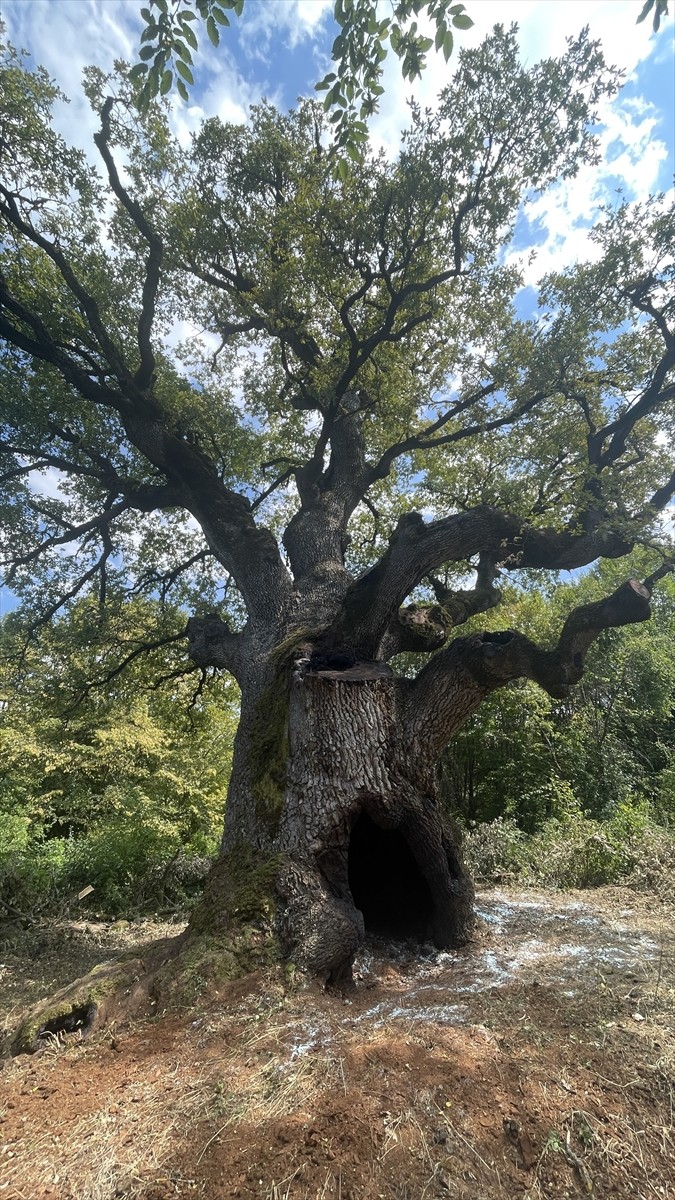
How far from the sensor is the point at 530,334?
6.65m

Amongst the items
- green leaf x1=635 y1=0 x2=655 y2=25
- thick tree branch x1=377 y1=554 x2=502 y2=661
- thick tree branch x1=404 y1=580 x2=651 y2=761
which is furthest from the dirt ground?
green leaf x1=635 y1=0 x2=655 y2=25

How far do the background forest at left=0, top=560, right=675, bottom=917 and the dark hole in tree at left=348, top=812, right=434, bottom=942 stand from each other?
2.69 metres

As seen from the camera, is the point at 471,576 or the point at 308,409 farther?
the point at 471,576

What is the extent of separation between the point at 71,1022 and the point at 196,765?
7.79 meters

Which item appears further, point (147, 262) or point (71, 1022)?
point (147, 262)

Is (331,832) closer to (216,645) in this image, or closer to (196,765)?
(216,645)

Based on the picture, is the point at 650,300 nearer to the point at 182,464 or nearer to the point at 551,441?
the point at 551,441

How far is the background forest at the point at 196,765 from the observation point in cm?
704

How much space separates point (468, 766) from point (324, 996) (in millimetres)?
9053

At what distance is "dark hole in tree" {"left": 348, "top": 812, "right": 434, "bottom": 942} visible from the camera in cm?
436

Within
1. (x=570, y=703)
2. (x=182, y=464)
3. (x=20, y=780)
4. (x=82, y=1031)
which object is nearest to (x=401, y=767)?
(x=82, y=1031)

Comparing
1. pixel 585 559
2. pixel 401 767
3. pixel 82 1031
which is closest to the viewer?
pixel 82 1031

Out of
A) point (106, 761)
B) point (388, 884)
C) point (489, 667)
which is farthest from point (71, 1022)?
point (106, 761)

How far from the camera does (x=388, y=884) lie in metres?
4.70
